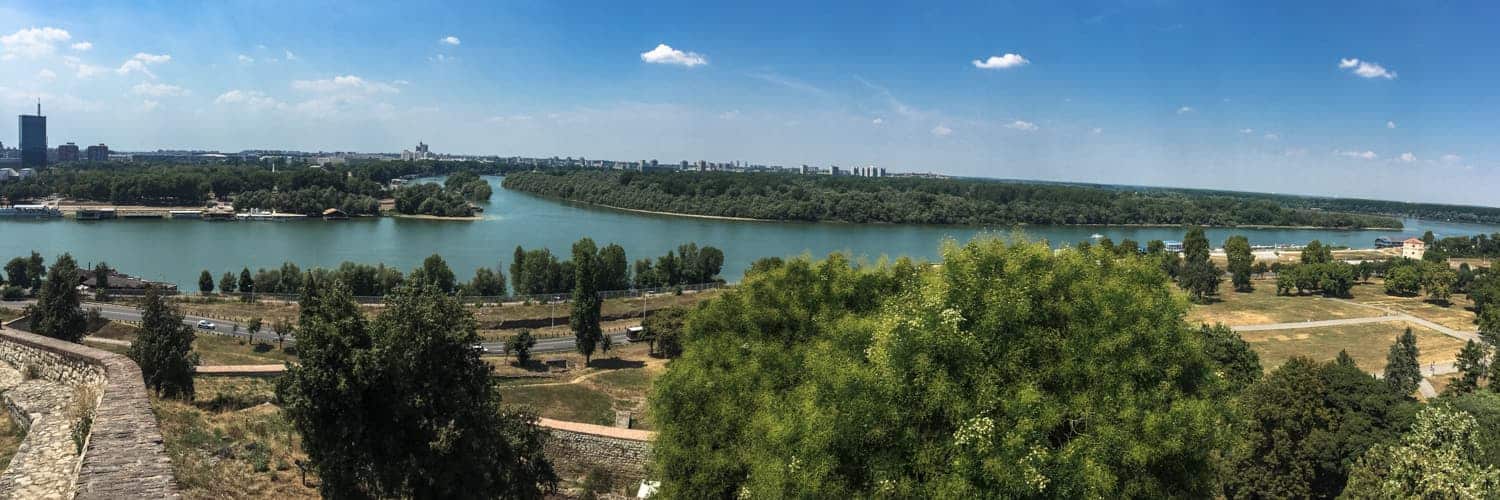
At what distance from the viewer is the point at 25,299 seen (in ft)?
87.8

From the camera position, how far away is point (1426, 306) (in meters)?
33.4

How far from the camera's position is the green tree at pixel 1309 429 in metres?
11.4

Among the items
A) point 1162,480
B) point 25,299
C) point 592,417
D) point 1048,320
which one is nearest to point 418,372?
point 1048,320

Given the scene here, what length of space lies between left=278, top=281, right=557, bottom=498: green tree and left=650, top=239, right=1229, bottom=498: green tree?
2.42 m

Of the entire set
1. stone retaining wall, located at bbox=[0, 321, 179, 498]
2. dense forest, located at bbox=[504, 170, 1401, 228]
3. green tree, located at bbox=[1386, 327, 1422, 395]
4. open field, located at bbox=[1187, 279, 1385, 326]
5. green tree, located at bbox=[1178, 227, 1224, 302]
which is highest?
dense forest, located at bbox=[504, 170, 1401, 228]

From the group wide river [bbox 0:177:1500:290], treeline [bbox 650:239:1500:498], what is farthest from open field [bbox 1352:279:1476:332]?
treeline [bbox 650:239:1500:498]

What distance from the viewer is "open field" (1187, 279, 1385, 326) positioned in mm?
29609

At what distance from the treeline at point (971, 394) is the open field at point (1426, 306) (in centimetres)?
2950

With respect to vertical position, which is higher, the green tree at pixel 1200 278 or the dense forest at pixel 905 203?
the dense forest at pixel 905 203

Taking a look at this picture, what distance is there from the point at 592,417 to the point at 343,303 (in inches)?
Answer: 321

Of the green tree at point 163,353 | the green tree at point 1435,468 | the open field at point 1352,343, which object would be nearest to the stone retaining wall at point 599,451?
the green tree at point 163,353

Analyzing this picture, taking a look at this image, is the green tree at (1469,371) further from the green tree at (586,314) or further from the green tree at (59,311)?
the green tree at (59,311)

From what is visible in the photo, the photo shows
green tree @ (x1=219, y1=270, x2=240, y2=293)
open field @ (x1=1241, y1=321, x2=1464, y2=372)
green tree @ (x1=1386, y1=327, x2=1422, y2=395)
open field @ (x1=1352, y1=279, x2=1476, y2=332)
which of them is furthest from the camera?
green tree @ (x1=219, y1=270, x2=240, y2=293)

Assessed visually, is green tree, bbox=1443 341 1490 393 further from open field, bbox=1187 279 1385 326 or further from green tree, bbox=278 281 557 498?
green tree, bbox=278 281 557 498
